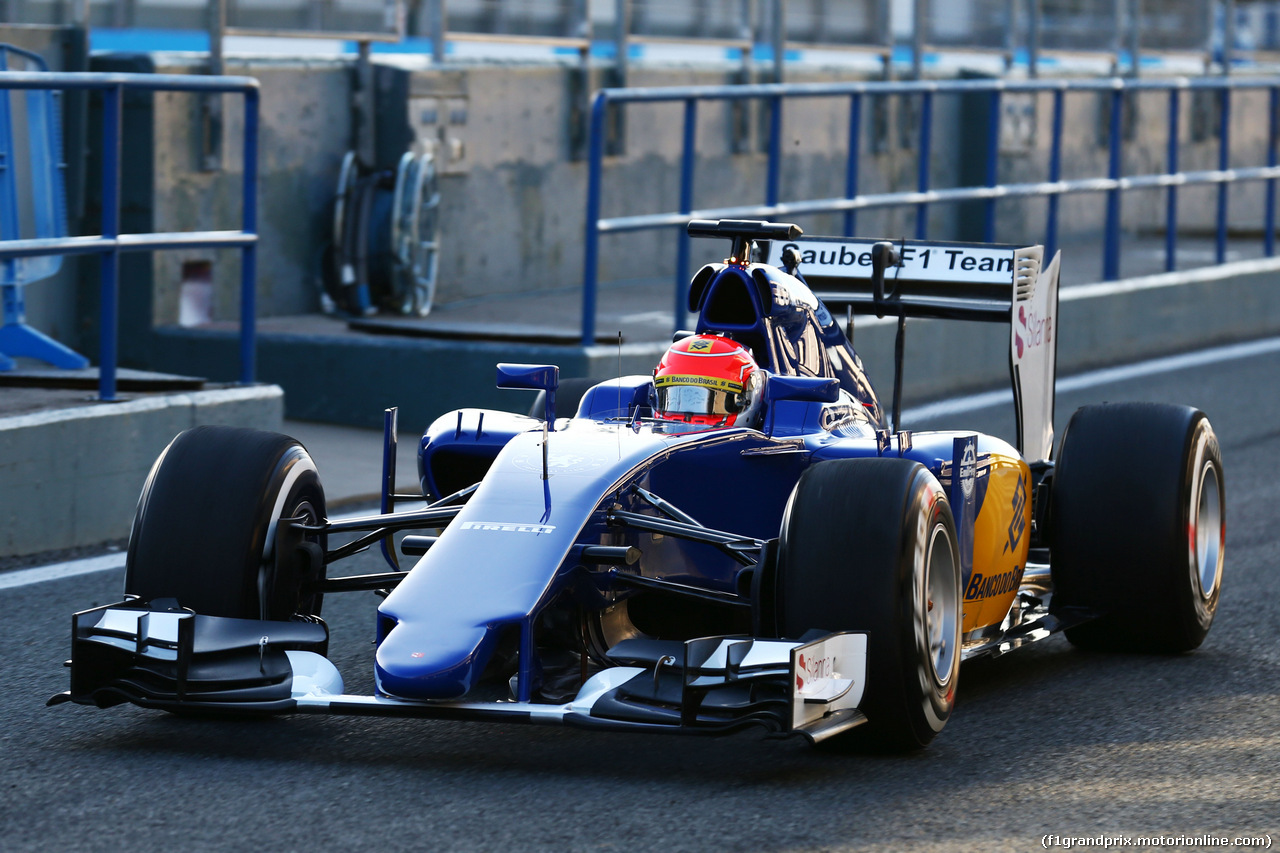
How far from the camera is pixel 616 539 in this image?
17.7 feet

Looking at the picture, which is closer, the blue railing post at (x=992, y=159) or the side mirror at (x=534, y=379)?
the side mirror at (x=534, y=379)

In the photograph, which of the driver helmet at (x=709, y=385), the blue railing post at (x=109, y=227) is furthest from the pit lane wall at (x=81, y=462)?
the driver helmet at (x=709, y=385)

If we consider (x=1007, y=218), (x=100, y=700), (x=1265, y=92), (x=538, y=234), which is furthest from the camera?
(x=1265, y=92)

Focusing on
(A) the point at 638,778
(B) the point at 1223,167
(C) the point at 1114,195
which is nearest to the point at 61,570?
(A) the point at 638,778

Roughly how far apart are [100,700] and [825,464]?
189cm

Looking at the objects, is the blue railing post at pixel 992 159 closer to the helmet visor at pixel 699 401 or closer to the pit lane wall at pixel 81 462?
the pit lane wall at pixel 81 462

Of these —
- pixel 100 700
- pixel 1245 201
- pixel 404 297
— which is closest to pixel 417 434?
pixel 404 297

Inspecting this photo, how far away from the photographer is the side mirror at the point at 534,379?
572 centimetres

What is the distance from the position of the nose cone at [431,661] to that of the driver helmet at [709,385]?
129 cm

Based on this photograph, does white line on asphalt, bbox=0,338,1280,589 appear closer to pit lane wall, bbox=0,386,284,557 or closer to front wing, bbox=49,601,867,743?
pit lane wall, bbox=0,386,284,557

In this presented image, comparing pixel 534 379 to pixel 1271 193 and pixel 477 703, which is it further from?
pixel 1271 193

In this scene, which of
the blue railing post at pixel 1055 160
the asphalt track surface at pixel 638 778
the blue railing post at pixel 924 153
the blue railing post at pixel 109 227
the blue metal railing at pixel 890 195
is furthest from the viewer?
the blue railing post at pixel 1055 160

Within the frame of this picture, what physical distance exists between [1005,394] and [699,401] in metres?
7.24

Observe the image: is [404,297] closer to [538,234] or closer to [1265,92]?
[538,234]
